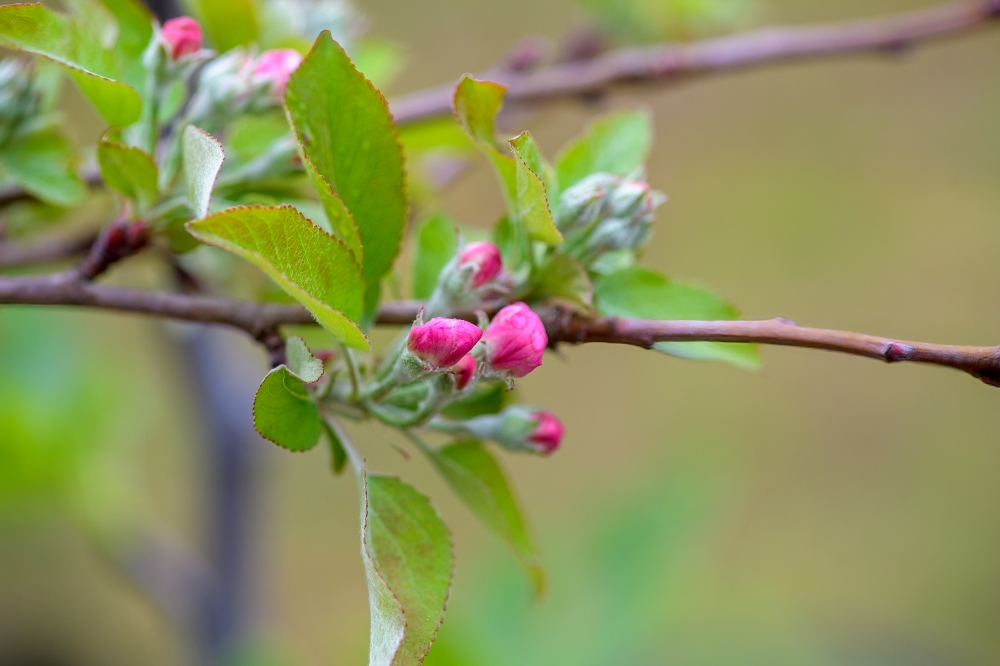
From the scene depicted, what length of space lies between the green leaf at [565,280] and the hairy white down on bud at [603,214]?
0.04 feet

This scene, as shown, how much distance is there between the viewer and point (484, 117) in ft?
0.87

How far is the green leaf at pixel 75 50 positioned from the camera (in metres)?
0.25

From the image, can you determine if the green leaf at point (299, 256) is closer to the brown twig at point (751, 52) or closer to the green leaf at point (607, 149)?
the green leaf at point (607, 149)

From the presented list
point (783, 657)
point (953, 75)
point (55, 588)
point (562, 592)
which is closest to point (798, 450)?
point (783, 657)

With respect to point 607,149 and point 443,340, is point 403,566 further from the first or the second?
point 607,149

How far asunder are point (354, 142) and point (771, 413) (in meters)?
1.76

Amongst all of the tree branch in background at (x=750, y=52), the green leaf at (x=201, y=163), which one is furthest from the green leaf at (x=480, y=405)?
the tree branch in background at (x=750, y=52)

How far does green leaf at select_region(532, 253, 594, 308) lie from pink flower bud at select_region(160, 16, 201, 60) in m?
0.16

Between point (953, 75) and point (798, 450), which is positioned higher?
point (953, 75)

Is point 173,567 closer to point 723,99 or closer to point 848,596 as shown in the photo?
point 848,596

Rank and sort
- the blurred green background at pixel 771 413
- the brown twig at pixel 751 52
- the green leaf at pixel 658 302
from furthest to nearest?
the blurred green background at pixel 771 413 → the brown twig at pixel 751 52 → the green leaf at pixel 658 302

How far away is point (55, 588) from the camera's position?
1.71m

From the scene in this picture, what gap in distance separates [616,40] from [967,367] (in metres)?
0.59

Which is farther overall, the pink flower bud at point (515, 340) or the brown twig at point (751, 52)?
the brown twig at point (751, 52)
